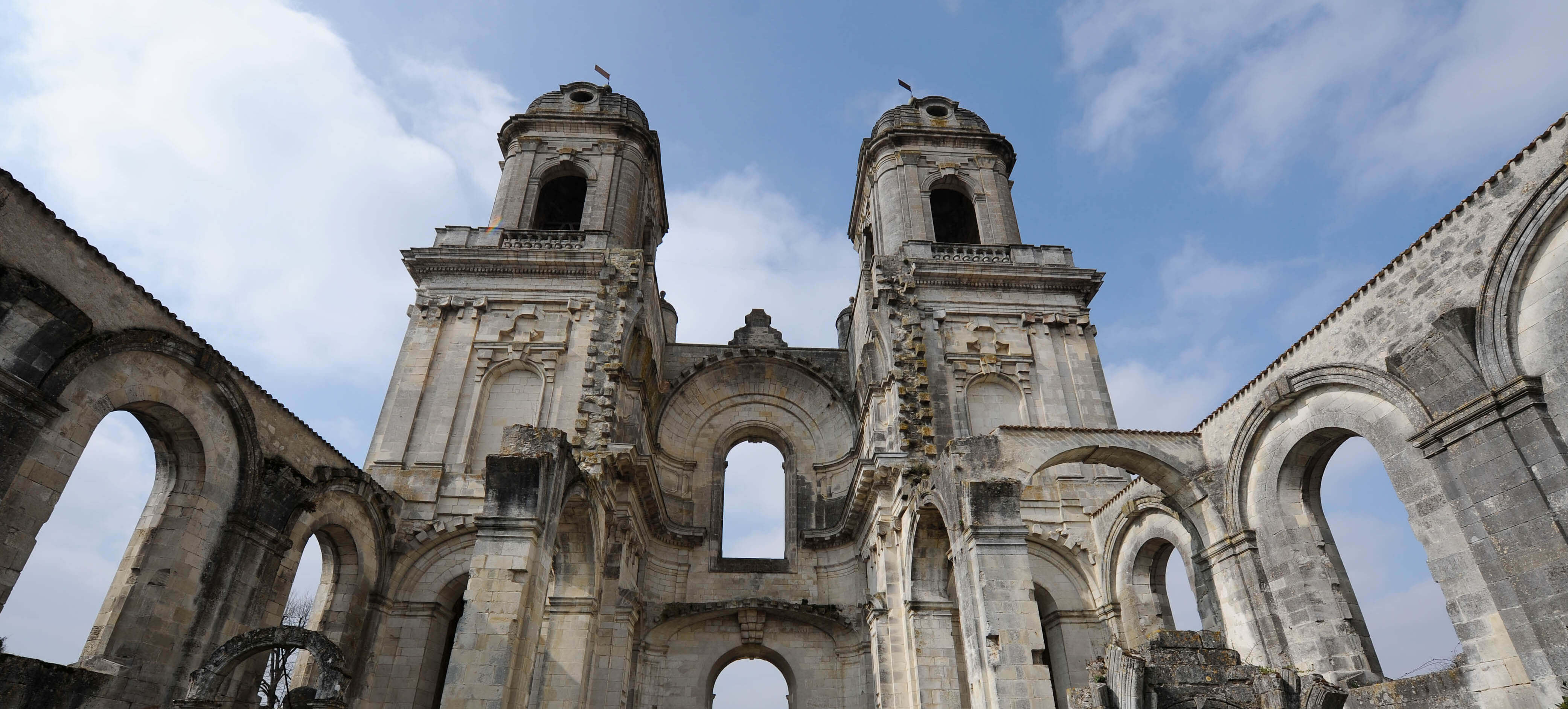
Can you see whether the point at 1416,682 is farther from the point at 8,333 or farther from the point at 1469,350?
the point at 8,333

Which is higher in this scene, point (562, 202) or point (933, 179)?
point (562, 202)

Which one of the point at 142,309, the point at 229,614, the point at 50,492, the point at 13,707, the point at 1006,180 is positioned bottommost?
the point at 13,707

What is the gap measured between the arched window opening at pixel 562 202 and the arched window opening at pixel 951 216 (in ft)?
38.1

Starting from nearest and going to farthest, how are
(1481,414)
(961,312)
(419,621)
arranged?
(1481,414)
(419,621)
(961,312)

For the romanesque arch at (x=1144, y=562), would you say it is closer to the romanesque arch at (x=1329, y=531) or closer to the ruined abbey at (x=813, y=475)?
the ruined abbey at (x=813, y=475)

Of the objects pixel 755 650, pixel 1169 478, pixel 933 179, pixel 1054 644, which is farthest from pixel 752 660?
pixel 933 179

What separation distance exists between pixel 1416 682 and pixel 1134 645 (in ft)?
17.0

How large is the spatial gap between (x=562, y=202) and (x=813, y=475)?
12485mm

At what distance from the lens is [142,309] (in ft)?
35.6

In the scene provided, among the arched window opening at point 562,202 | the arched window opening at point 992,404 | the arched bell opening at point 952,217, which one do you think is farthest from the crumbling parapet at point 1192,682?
the arched window opening at point 562,202

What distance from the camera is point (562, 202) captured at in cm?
2600

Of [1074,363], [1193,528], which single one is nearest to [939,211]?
[1074,363]

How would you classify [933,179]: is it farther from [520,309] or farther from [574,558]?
[574,558]

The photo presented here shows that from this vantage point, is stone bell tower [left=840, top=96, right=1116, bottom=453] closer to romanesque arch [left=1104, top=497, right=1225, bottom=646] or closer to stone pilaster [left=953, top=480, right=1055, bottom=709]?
romanesque arch [left=1104, top=497, right=1225, bottom=646]
